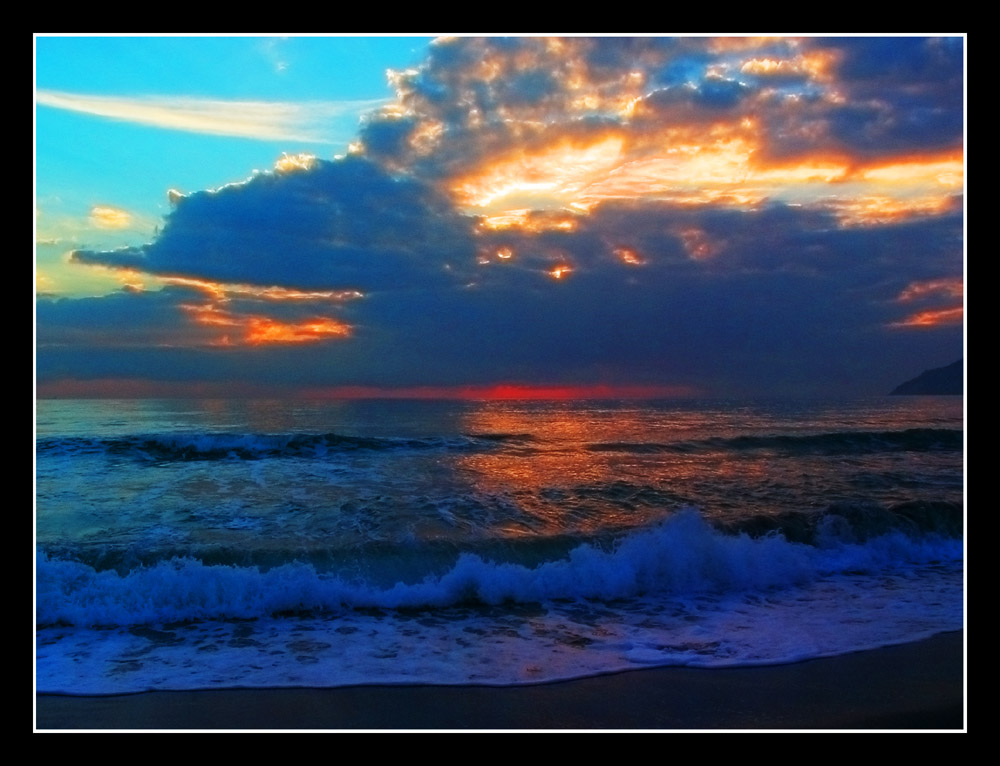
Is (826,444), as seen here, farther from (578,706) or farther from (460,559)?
(578,706)

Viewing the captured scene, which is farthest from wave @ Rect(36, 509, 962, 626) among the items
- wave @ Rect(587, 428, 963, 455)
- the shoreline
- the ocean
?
wave @ Rect(587, 428, 963, 455)

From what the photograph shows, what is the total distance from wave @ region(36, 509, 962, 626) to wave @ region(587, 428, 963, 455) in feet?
26.5

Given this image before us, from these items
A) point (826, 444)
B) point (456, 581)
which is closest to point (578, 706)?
point (456, 581)

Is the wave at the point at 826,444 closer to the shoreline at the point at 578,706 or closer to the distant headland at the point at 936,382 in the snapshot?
the distant headland at the point at 936,382

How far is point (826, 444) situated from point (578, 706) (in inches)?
594

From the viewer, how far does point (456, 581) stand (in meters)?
7.02

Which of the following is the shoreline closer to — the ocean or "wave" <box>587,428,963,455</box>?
the ocean

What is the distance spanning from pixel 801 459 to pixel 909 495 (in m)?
4.07

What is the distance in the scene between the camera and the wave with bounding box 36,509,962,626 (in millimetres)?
6500

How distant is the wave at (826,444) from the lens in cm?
1653

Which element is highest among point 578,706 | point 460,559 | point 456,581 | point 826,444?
point 826,444

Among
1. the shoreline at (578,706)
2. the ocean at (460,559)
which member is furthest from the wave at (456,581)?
the shoreline at (578,706)
